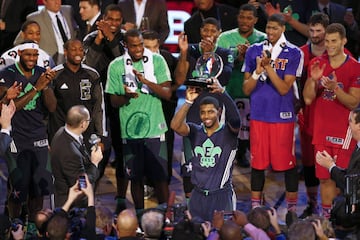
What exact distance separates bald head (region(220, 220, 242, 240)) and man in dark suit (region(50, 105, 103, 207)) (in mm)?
1472

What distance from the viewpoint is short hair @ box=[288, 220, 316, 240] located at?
280 inches

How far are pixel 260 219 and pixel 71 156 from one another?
181cm

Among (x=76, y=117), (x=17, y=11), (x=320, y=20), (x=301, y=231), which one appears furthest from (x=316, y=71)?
(x=17, y=11)

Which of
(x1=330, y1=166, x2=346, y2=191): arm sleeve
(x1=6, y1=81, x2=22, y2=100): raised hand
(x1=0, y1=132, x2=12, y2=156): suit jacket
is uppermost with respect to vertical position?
(x1=6, y1=81, x2=22, y2=100): raised hand

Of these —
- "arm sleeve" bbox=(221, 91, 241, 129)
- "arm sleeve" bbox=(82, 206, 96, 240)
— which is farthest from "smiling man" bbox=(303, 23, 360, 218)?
"arm sleeve" bbox=(82, 206, 96, 240)

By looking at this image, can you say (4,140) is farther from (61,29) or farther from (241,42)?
(241,42)

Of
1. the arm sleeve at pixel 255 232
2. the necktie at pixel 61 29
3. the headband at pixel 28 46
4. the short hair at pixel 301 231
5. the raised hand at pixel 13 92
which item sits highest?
the necktie at pixel 61 29

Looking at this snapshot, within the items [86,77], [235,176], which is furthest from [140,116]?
[235,176]

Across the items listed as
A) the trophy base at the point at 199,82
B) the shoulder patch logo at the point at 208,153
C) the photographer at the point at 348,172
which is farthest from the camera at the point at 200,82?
the photographer at the point at 348,172

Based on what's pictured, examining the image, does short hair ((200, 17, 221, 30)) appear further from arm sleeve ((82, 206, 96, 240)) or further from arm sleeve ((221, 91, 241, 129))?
arm sleeve ((82, 206, 96, 240))

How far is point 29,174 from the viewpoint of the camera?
31.1ft

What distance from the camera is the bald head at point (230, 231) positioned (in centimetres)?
724

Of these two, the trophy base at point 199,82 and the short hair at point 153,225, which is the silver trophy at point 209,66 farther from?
the short hair at point 153,225

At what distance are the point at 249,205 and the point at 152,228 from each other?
3128mm
